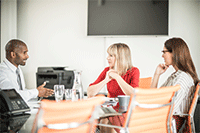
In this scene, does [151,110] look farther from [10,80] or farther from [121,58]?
[10,80]

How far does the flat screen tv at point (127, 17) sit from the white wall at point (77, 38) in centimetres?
17

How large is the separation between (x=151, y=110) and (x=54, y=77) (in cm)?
249

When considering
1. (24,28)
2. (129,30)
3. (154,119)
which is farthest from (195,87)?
(24,28)

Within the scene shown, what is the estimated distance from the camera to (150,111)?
1.32 m

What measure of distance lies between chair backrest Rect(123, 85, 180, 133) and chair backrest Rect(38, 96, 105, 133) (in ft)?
0.83

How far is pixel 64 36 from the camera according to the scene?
419 cm

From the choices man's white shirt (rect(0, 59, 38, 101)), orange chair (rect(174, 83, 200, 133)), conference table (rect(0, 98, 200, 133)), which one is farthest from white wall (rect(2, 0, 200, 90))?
conference table (rect(0, 98, 200, 133))

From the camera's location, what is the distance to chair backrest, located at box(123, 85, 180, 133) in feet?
3.99

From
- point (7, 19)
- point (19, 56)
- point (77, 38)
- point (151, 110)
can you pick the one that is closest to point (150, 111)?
point (151, 110)

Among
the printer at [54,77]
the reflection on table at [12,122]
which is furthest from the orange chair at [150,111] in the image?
the printer at [54,77]

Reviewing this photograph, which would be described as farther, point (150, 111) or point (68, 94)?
point (68, 94)

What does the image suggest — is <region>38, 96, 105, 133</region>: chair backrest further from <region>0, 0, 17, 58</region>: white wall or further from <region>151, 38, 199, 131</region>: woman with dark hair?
<region>0, 0, 17, 58</region>: white wall

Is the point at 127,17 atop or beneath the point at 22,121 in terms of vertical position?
atop

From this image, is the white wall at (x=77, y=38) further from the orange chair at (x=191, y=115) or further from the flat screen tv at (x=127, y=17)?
the orange chair at (x=191, y=115)
